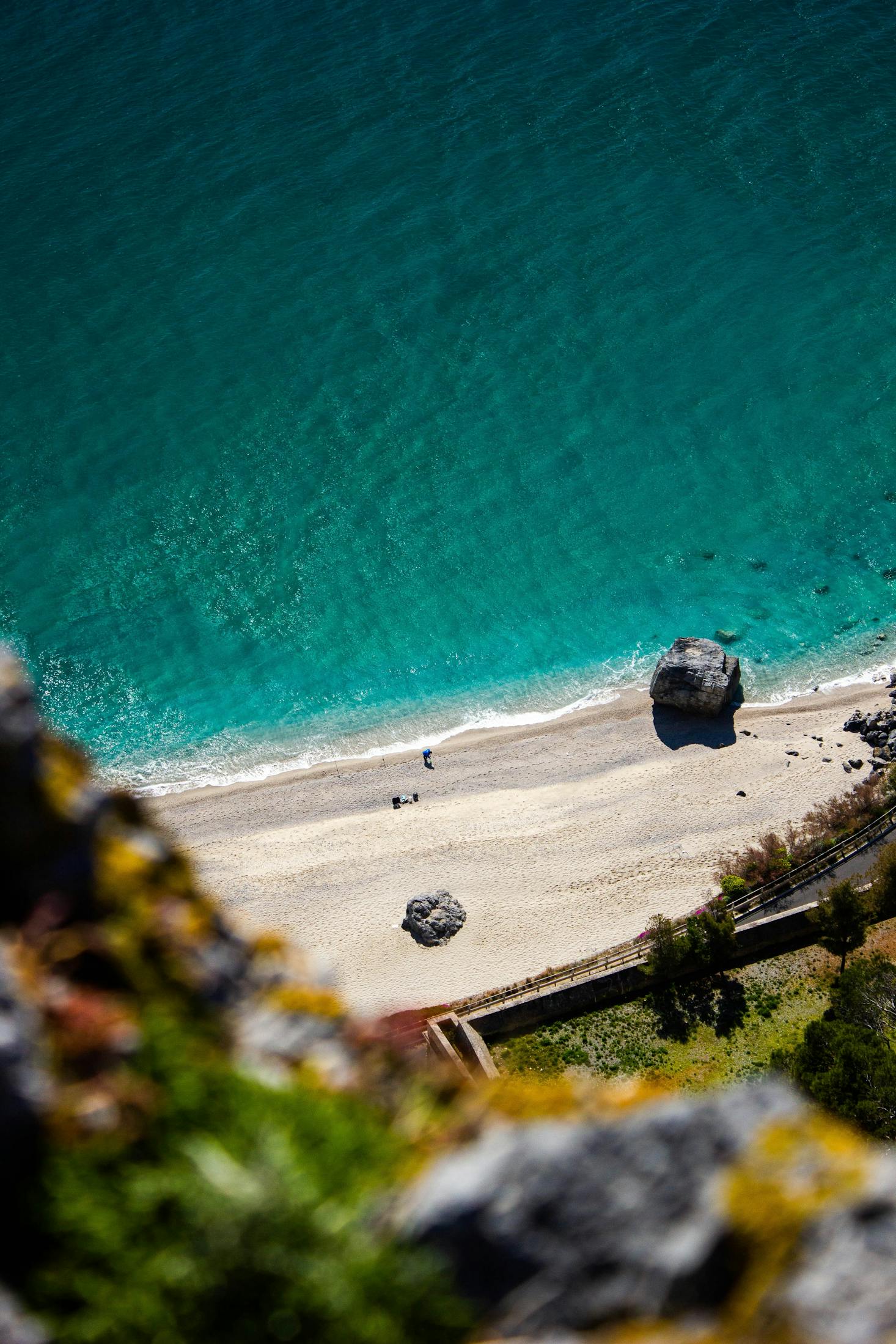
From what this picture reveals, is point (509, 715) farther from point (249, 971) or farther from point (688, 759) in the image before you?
point (249, 971)

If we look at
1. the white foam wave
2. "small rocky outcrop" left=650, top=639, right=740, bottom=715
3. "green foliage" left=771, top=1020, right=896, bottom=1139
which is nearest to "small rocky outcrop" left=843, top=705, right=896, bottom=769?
"small rocky outcrop" left=650, top=639, right=740, bottom=715

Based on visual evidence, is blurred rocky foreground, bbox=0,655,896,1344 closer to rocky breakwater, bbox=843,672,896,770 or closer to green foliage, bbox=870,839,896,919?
green foliage, bbox=870,839,896,919

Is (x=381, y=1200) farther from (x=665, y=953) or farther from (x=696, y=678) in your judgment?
(x=696, y=678)

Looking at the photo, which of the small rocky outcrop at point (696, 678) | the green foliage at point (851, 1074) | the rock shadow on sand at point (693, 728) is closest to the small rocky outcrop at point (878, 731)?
the rock shadow on sand at point (693, 728)

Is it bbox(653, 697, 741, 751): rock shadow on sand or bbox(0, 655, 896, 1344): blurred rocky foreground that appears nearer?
bbox(0, 655, 896, 1344): blurred rocky foreground

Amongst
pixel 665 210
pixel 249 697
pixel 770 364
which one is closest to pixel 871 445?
pixel 770 364

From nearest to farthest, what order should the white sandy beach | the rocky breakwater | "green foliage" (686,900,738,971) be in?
"green foliage" (686,900,738,971) → the white sandy beach → the rocky breakwater
